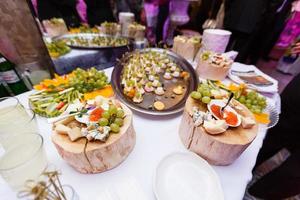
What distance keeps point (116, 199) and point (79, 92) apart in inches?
25.3

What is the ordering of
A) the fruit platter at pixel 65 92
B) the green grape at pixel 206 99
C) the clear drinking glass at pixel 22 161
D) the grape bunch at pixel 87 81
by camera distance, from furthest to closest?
the grape bunch at pixel 87 81, the fruit platter at pixel 65 92, the green grape at pixel 206 99, the clear drinking glass at pixel 22 161

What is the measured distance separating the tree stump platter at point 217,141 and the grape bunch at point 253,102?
8.6 inches

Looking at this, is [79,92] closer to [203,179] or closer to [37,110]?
[37,110]

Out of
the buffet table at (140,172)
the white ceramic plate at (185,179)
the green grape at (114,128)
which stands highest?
the green grape at (114,128)

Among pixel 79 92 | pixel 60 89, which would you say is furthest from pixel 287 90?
pixel 60 89

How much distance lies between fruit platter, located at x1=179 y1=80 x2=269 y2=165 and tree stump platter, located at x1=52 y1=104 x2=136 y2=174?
0.27 metres

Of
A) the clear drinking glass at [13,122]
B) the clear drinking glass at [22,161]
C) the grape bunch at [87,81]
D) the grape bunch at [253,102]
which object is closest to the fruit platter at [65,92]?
the grape bunch at [87,81]

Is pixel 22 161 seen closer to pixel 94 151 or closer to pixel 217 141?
pixel 94 151

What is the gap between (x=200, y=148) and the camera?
2.30ft

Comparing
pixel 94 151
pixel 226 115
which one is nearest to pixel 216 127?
pixel 226 115

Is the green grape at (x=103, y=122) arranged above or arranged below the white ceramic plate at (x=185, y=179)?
above

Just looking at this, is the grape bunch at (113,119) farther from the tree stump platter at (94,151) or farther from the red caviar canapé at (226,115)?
the red caviar canapé at (226,115)

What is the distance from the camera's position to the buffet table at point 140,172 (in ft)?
1.95

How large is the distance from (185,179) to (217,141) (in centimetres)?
19
